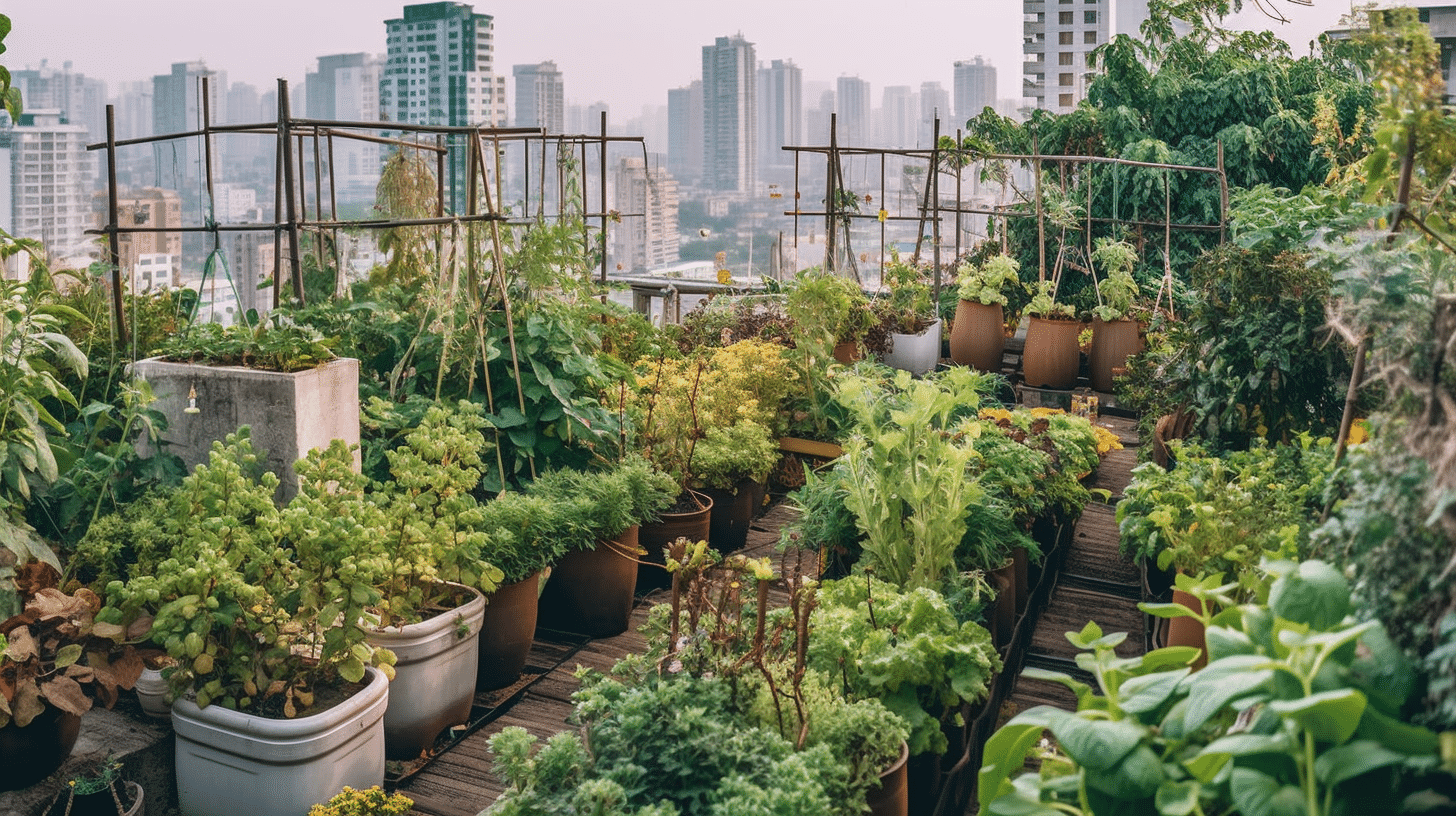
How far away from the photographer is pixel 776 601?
444 cm

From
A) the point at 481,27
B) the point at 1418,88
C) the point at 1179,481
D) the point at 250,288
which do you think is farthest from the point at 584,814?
the point at 481,27

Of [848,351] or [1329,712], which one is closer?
[1329,712]

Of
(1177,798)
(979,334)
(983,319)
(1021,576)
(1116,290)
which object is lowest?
(1021,576)

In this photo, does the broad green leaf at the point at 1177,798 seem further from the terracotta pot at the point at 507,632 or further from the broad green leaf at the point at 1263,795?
the terracotta pot at the point at 507,632

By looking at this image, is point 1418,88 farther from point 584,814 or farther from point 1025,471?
point 1025,471

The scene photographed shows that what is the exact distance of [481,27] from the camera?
13922 millimetres

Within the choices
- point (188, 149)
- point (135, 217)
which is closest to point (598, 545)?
point (135, 217)

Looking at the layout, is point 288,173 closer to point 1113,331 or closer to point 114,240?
point 114,240

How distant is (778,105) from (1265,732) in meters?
30.8

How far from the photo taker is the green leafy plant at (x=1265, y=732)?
1318 mm

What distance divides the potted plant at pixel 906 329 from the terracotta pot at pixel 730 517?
2653 millimetres

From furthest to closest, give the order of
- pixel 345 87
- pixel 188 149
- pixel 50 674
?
1. pixel 345 87
2. pixel 188 149
3. pixel 50 674

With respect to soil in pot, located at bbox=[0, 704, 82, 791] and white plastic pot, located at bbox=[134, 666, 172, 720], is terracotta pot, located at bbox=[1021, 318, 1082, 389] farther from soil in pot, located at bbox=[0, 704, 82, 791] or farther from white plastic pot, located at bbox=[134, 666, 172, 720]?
soil in pot, located at bbox=[0, 704, 82, 791]

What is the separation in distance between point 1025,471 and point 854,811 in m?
2.20
